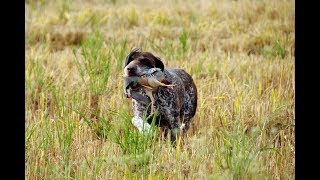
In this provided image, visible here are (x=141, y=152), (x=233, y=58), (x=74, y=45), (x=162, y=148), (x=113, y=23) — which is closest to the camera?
(x=141, y=152)

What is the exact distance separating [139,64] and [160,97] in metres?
0.42

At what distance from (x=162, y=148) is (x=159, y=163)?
11.0 inches

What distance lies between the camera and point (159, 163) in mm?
4574

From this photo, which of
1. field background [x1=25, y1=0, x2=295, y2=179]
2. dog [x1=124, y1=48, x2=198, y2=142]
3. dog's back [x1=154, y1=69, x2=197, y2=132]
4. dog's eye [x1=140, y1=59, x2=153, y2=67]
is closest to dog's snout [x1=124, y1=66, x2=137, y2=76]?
dog [x1=124, y1=48, x2=198, y2=142]

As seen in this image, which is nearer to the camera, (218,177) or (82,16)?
(218,177)

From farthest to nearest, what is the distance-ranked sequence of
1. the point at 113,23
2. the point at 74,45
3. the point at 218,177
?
the point at 113,23 → the point at 74,45 → the point at 218,177

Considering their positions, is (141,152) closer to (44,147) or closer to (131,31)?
(44,147)

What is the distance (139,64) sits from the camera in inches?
192

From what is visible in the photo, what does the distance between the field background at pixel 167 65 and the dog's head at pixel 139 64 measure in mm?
330

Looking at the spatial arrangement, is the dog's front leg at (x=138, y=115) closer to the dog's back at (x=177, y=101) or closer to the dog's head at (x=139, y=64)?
the dog's back at (x=177, y=101)

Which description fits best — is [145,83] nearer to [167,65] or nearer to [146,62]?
[146,62]

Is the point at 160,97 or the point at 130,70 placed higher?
the point at 130,70

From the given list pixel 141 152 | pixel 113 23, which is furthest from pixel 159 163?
pixel 113 23

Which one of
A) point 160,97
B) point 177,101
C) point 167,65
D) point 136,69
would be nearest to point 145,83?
point 136,69
